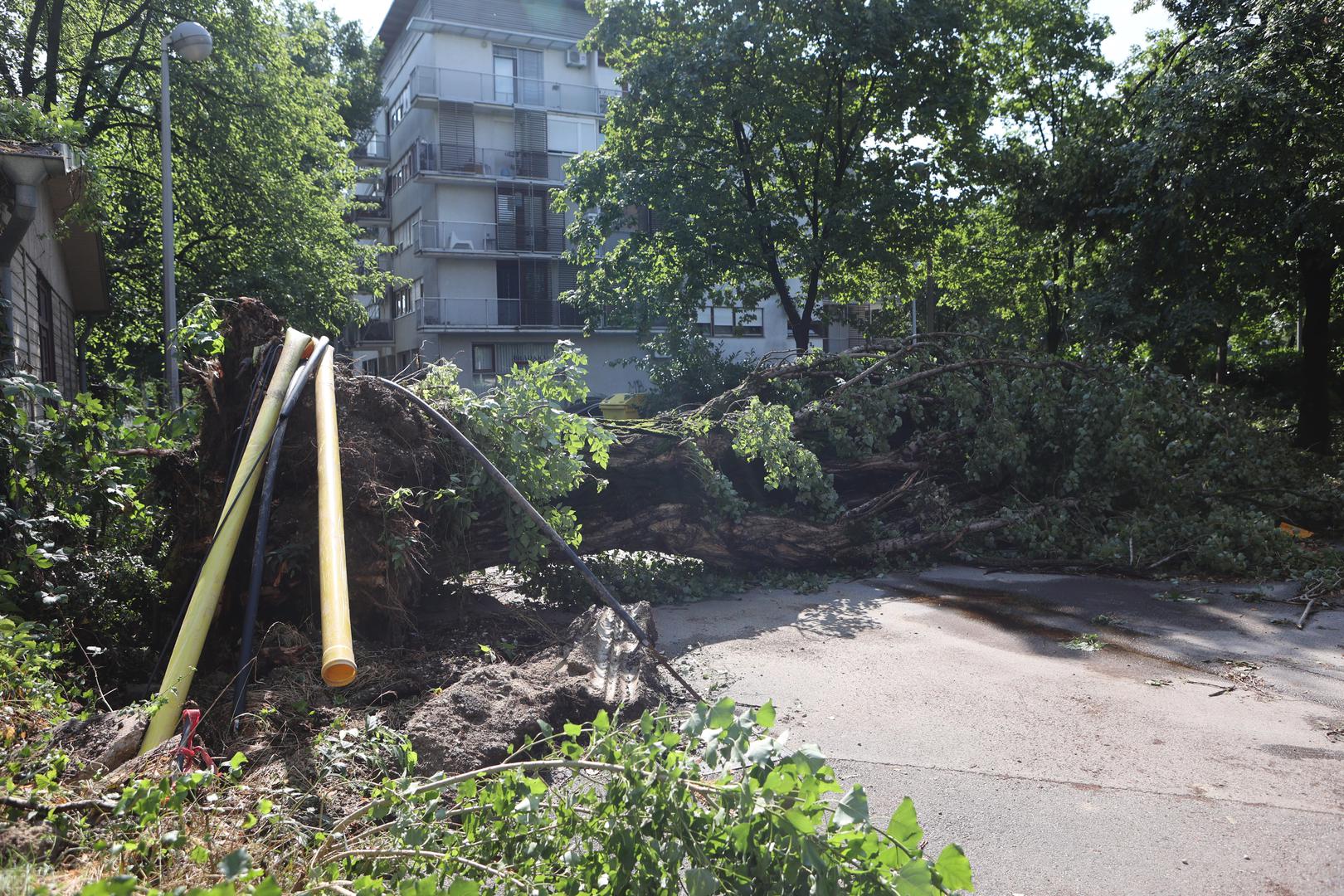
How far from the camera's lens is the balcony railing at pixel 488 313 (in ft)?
122

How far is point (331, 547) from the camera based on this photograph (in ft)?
12.1

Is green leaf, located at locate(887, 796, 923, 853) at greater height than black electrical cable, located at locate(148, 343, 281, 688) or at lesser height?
lesser

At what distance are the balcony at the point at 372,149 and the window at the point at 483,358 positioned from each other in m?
11.6

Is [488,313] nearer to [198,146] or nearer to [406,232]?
[406,232]

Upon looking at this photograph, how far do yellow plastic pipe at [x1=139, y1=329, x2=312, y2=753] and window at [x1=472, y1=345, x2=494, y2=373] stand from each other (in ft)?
109

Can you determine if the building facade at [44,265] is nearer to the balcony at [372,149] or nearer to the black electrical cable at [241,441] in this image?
the black electrical cable at [241,441]

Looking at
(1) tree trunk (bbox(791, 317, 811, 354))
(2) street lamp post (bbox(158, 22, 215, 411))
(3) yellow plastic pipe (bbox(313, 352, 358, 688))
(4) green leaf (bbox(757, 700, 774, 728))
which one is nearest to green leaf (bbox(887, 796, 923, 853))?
(4) green leaf (bbox(757, 700, 774, 728))

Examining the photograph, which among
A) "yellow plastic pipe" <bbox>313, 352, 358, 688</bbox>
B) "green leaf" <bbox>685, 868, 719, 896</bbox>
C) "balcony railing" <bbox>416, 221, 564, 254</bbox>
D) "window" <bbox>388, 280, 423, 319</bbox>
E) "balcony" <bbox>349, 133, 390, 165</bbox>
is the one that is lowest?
"green leaf" <bbox>685, 868, 719, 896</bbox>

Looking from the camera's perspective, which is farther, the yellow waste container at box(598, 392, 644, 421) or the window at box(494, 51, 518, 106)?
the window at box(494, 51, 518, 106)

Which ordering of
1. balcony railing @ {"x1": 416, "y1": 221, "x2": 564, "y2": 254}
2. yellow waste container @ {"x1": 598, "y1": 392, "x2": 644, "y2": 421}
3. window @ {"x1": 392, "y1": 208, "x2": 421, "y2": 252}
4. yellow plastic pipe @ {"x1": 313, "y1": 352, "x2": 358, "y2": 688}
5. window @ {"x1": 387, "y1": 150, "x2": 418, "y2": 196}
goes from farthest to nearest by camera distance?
window @ {"x1": 392, "y1": 208, "x2": 421, "y2": 252} < window @ {"x1": 387, "y1": 150, "x2": 418, "y2": 196} < balcony railing @ {"x1": 416, "y1": 221, "x2": 564, "y2": 254} < yellow waste container @ {"x1": 598, "y1": 392, "x2": 644, "y2": 421} < yellow plastic pipe @ {"x1": 313, "y1": 352, "x2": 358, "y2": 688}

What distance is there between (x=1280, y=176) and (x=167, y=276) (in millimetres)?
15206

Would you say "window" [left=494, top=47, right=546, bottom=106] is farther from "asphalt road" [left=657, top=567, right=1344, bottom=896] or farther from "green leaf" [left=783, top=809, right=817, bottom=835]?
"green leaf" [left=783, top=809, right=817, bottom=835]

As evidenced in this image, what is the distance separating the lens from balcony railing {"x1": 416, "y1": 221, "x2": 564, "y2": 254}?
1462 inches

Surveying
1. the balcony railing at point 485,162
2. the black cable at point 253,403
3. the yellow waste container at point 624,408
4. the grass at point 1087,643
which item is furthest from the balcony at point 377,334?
the grass at point 1087,643
